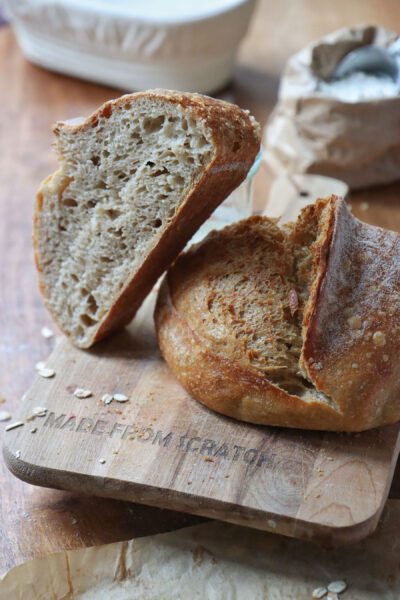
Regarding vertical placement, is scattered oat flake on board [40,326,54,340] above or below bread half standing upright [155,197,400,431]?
below

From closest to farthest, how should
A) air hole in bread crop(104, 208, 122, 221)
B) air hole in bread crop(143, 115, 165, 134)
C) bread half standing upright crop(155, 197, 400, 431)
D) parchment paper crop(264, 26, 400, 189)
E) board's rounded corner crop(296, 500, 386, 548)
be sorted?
board's rounded corner crop(296, 500, 386, 548)
bread half standing upright crop(155, 197, 400, 431)
air hole in bread crop(143, 115, 165, 134)
air hole in bread crop(104, 208, 122, 221)
parchment paper crop(264, 26, 400, 189)

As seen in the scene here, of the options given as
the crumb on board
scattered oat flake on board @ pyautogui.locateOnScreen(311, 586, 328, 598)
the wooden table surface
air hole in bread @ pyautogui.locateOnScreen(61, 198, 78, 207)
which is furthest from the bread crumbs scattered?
air hole in bread @ pyautogui.locateOnScreen(61, 198, 78, 207)

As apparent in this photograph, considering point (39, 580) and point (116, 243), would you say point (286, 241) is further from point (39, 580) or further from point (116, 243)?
point (39, 580)

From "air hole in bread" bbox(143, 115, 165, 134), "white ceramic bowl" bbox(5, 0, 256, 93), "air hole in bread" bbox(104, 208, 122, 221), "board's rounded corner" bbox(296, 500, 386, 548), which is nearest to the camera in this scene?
"board's rounded corner" bbox(296, 500, 386, 548)

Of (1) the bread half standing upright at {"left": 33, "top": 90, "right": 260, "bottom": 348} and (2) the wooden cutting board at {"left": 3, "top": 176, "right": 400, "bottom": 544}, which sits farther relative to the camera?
(1) the bread half standing upright at {"left": 33, "top": 90, "right": 260, "bottom": 348}

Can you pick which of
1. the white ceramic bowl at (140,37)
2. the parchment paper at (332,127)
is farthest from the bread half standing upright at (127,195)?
the white ceramic bowl at (140,37)

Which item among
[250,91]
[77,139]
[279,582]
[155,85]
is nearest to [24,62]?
[155,85]

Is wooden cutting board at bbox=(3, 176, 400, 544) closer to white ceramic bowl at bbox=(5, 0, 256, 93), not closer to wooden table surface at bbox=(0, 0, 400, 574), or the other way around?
wooden table surface at bbox=(0, 0, 400, 574)
